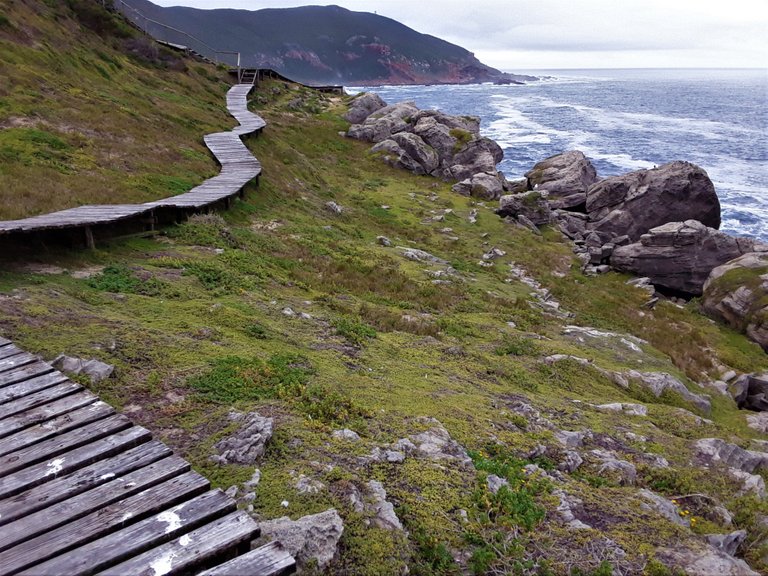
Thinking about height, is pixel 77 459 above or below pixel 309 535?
above

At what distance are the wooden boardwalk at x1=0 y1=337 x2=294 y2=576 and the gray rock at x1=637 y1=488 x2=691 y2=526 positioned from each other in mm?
5427

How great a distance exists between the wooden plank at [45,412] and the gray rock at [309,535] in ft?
8.61

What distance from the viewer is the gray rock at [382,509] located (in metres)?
5.59

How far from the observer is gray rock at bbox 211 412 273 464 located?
20.0 feet

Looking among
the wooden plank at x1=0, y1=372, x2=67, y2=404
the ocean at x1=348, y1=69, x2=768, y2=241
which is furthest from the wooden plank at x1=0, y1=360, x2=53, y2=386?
the ocean at x1=348, y1=69, x2=768, y2=241

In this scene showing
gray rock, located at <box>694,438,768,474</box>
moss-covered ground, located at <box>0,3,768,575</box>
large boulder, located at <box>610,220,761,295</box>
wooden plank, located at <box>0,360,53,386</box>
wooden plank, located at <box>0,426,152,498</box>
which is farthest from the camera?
large boulder, located at <box>610,220,761,295</box>

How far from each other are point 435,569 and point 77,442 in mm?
3887

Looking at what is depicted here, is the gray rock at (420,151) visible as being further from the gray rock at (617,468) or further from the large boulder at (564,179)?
the gray rock at (617,468)

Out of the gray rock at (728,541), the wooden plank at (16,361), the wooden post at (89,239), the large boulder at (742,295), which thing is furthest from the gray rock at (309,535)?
the large boulder at (742,295)

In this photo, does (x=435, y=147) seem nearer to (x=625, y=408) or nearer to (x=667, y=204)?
(x=667, y=204)

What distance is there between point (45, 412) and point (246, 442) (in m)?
2.23

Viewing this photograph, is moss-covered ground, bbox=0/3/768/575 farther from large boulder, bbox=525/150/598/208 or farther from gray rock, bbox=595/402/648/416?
large boulder, bbox=525/150/598/208

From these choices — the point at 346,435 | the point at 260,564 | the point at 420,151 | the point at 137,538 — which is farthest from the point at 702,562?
the point at 420,151

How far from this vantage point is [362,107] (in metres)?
55.5
